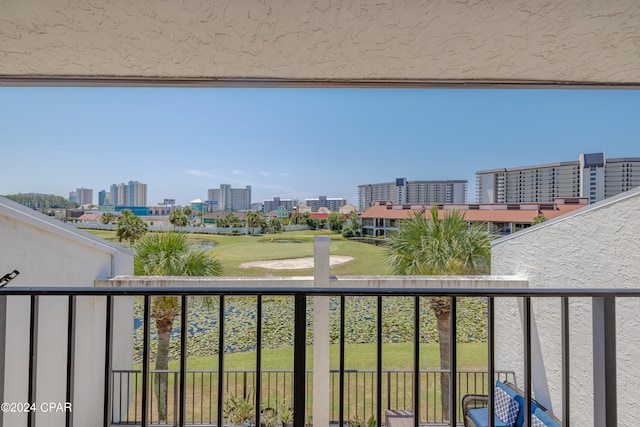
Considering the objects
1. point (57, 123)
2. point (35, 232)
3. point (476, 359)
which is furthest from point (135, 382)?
point (476, 359)

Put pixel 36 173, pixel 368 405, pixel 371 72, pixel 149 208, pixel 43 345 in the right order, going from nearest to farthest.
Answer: pixel 371 72
pixel 36 173
pixel 43 345
pixel 149 208
pixel 368 405

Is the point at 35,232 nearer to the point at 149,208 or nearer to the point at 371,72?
the point at 149,208

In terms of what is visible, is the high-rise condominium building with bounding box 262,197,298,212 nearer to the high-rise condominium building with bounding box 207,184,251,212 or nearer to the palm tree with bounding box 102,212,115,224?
the high-rise condominium building with bounding box 207,184,251,212

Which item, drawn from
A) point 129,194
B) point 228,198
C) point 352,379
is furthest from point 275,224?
point 352,379

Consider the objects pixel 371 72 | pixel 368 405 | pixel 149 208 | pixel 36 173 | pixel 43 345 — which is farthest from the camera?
pixel 368 405

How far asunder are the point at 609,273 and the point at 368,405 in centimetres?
315

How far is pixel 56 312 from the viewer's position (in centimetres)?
322

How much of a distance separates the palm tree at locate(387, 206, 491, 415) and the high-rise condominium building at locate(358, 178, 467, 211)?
0.73 feet

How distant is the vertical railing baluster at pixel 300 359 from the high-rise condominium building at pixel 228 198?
7.77 feet

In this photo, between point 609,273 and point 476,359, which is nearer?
point 609,273

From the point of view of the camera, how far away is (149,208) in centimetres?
324

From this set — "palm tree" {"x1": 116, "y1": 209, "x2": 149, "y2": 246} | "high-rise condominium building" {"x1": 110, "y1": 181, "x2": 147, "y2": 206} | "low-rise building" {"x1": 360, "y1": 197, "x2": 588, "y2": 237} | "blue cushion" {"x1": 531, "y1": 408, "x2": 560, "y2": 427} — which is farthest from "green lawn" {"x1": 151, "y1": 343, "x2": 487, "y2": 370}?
"high-rise condominium building" {"x1": 110, "y1": 181, "x2": 147, "y2": 206}

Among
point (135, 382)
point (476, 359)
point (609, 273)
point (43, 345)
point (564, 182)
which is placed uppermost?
point (564, 182)

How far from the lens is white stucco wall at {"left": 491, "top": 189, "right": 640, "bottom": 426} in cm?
271
